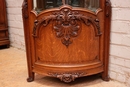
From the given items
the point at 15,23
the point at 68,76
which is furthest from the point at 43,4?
the point at 15,23

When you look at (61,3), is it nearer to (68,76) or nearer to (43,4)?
(43,4)

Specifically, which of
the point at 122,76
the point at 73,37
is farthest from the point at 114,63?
the point at 73,37

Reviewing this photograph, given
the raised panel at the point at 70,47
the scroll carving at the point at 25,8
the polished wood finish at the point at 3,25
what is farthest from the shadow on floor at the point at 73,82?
the polished wood finish at the point at 3,25

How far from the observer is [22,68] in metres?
1.85

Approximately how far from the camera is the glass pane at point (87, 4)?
4.37ft

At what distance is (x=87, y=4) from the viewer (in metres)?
1.36

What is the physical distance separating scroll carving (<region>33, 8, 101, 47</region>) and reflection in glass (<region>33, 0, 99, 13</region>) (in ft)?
0.26

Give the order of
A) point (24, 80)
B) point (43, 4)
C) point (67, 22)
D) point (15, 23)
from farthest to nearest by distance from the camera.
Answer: point (15, 23)
point (24, 80)
point (43, 4)
point (67, 22)

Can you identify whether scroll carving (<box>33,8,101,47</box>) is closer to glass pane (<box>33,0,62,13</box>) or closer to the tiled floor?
Result: glass pane (<box>33,0,62,13</box>)

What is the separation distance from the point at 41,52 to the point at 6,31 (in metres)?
1.41

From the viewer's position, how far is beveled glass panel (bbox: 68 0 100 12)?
1.33 m

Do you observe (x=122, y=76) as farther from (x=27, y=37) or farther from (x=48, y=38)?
(x=27, y=37)

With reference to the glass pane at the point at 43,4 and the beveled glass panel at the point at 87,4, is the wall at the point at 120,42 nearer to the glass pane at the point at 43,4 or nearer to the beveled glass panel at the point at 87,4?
the beveled glass panel at the point at 87,4

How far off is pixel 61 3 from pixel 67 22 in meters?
0.15
